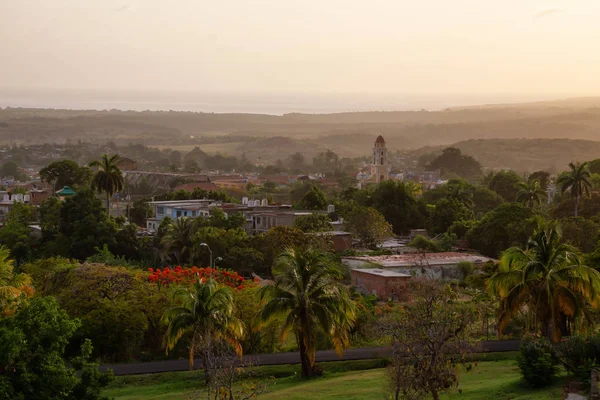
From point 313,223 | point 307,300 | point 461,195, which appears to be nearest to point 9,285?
point 307,300

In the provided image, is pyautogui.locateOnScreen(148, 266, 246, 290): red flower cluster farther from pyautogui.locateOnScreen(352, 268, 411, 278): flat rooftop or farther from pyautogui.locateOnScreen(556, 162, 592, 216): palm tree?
pyautogui.locateOnScreen(556, 162, 592, 216): palm tree

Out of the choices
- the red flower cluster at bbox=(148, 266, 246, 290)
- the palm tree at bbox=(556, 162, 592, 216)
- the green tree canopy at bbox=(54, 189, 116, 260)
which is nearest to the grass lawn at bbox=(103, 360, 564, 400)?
the red flower cluster at bbox=(148, 266, 246, 290)

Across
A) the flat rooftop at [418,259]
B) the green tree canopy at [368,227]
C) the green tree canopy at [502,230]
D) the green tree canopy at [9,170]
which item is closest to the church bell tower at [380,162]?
the green tree canopy at [368,227]

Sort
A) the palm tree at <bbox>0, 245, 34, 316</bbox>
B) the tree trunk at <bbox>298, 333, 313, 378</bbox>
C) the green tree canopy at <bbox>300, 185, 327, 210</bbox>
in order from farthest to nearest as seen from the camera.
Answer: the green tree canopy at <bbox>300, 185, 327, 210</bbox>, the palm tree at <bbox>0, 245, 34, 316</bbox>, the tree trunk at <bbox>298, 333, 313, 378</bbox>

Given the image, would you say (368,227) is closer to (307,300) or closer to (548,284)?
(548,284)

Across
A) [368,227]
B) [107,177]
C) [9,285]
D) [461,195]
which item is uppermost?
[107,177]

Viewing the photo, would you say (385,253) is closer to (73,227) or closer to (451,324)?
(73,227)

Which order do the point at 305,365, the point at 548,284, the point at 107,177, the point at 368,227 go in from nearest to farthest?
the point at 548,284 → the point at 305,365 → the point at 368,227 → the point at 107,177
